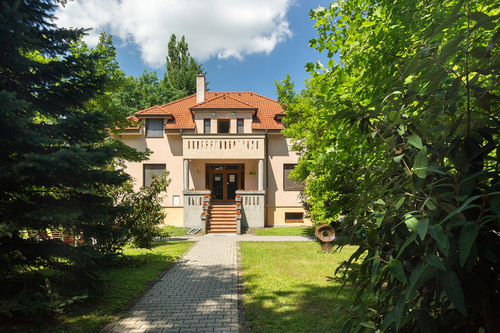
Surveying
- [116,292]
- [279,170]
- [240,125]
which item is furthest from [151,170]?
[116,292]

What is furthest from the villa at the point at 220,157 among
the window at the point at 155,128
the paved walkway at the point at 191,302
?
the paved walkway at the point at 191,302

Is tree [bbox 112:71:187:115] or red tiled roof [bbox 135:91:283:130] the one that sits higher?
tree [bbox 112:71:187:115]

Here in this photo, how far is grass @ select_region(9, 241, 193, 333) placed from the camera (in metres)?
4.38

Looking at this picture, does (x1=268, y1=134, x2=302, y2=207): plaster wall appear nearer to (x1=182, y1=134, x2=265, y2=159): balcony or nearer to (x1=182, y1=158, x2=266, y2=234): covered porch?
(x1=182, y1=158, x2=266, y2=234): covered porch

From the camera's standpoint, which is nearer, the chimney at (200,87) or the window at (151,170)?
the window at (151,170)

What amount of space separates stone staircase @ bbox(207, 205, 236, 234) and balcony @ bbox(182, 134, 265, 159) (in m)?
3.36

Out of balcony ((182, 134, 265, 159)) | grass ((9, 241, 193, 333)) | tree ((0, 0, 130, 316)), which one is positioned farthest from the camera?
balcony ((182, 134, 265, 159))

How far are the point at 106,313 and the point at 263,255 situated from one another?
6.03 m

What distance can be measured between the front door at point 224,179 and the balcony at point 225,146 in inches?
79.8

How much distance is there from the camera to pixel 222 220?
1731 centimetres

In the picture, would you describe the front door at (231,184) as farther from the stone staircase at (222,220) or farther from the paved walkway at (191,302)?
the paved walkway at (191,302)

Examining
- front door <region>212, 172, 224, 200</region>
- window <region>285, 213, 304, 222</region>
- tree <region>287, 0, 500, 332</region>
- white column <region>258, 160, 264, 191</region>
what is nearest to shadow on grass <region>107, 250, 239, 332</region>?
tree <region>287, 0, 500, 332</region>

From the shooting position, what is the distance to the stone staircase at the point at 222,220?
16.5 m

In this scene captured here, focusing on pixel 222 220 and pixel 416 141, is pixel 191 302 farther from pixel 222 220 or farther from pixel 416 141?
pixel 222 220
